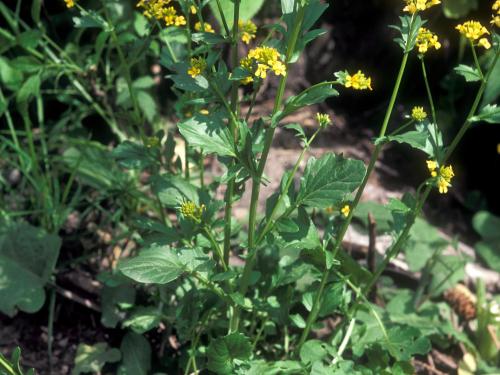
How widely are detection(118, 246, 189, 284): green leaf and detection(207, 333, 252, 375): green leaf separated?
0.77ft

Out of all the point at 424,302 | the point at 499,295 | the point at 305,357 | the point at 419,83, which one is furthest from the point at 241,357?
the point at 419,83

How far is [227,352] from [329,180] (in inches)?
21.6

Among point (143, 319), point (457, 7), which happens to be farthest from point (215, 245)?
point (457, 7)

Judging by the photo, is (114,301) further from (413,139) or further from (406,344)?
(413,139)

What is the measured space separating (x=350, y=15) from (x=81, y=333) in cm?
219

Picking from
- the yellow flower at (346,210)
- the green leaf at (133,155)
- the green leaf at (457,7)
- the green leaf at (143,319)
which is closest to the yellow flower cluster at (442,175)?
the yellow flower at (346,210)

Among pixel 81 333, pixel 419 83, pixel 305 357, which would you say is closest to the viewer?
pixel 305 357

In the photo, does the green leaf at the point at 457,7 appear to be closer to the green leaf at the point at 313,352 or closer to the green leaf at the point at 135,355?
the green leaf at the point at 313,352

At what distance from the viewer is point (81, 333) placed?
2330 mm

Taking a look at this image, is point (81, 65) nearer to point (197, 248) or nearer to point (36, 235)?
point (36, 235)

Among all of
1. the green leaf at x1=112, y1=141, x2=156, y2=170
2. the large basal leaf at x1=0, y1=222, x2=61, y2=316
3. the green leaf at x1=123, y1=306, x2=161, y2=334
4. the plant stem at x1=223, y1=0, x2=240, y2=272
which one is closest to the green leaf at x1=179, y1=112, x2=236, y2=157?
the plant stem at x1=223, y1=0, x2=240, y2=272

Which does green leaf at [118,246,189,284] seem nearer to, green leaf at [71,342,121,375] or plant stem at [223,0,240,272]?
plant stem at [223,0,240,272]

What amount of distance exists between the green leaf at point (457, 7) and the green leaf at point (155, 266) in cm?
195

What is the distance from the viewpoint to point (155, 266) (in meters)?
1.67
